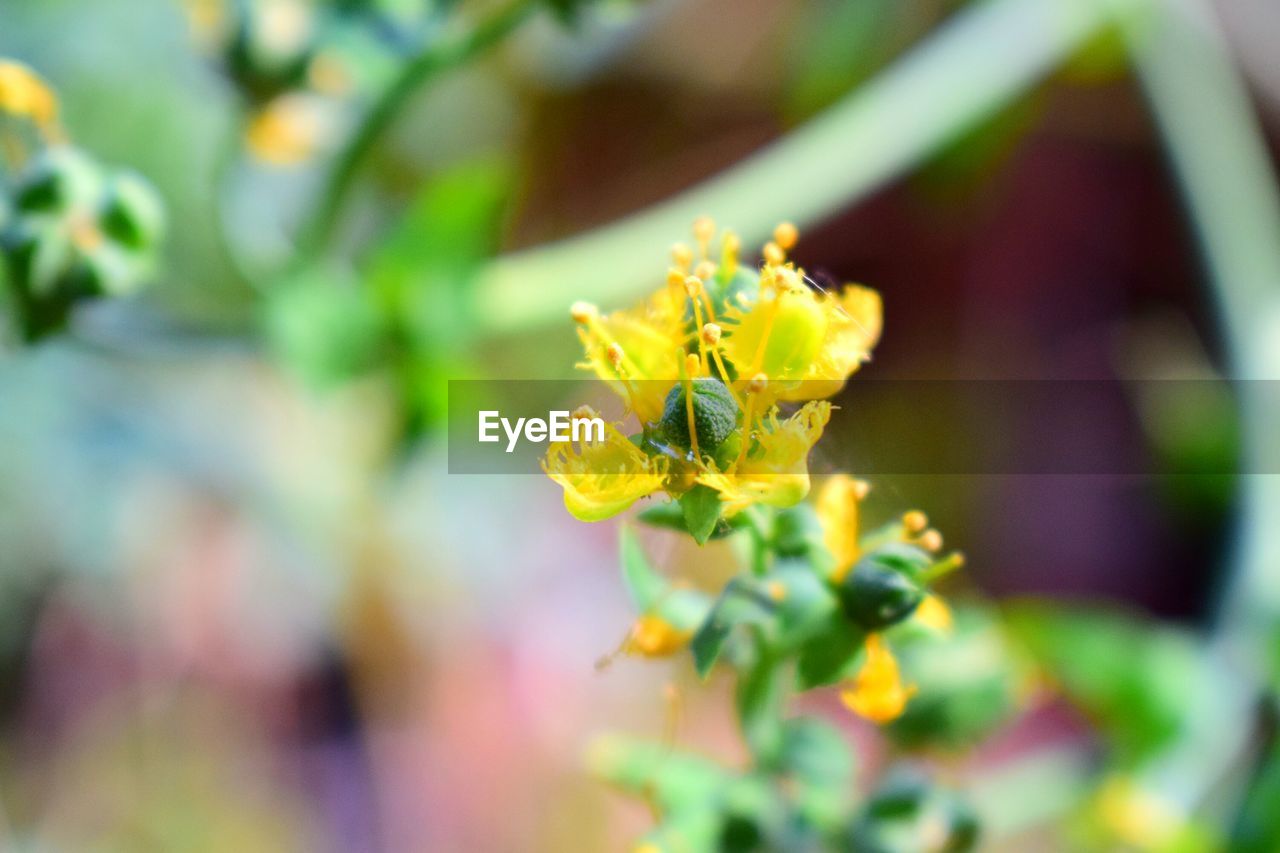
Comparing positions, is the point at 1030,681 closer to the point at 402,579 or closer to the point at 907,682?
the point at 907,682

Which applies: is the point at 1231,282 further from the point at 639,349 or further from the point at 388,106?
the point at 639,349

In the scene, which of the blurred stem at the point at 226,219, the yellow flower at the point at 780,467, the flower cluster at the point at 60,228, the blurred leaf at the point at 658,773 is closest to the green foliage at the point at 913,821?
the blurred leaf at the point at 658,773

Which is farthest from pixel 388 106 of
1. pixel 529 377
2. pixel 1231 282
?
pixel 1231 282

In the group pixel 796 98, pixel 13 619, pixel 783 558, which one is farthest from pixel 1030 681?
pixel 13 619

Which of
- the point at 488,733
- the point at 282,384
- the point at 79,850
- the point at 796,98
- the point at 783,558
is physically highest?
the point at 796,98

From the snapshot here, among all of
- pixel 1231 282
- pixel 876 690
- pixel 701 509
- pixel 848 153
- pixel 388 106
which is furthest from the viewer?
pixel 1231 282

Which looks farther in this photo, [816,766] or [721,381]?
[816,766]

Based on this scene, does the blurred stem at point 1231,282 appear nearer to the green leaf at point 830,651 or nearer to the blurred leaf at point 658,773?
the blurred leaf at point 658,773
